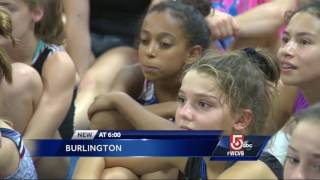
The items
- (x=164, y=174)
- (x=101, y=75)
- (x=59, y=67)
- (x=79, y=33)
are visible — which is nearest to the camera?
(x=164, y=174)

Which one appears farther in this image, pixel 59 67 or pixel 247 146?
pixel 59 67

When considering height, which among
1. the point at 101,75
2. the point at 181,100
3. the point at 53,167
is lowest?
the point at 53,167

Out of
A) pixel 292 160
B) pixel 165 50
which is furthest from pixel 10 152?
pixel 292 160

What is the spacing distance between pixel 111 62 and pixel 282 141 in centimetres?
69

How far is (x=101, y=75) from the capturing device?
74.4 inches

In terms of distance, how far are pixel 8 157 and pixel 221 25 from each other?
65 cm

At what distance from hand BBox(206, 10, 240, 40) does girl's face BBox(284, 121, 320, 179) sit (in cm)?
63

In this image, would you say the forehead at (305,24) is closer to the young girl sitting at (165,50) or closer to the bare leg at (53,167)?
the young girl sitting at (165,50)

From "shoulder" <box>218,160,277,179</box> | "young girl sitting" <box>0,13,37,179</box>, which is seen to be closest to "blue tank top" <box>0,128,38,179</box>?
"young girl sitting" <box>0,13,37,179</box>

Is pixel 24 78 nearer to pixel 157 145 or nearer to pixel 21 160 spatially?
pixel 21 160

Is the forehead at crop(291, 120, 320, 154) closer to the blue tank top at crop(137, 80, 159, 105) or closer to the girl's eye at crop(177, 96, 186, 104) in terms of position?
the girl's eye at crop(177, 96, 186, 104)

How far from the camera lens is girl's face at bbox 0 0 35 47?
1.72m

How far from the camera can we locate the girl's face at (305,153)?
1172 millimetres

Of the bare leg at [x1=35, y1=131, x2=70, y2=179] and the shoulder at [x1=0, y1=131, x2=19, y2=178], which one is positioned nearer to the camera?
the shoulder at [x1=0, y1=131, x2=19, y2=178]
